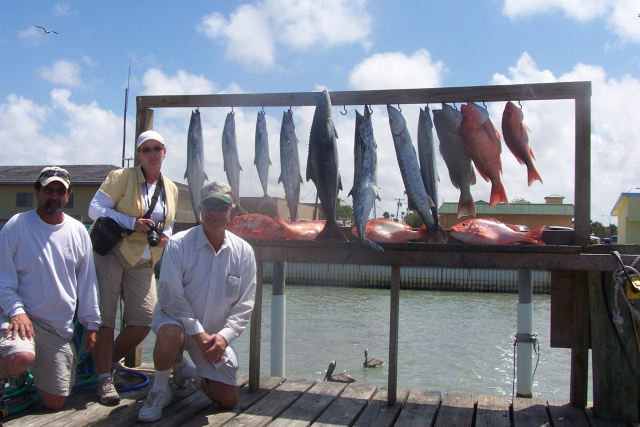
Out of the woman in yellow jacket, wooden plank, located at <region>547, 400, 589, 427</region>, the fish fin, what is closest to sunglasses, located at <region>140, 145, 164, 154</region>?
the woman in yellow jacket

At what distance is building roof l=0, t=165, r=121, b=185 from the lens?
1128 inches

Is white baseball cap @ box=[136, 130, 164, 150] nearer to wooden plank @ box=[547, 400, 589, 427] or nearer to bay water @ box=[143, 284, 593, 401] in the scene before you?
wooden plank @ box=[547, 400, 589, 427]

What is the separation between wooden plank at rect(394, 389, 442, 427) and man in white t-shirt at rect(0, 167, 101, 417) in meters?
2.05

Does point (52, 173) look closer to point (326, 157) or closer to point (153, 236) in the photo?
point (153, 236)

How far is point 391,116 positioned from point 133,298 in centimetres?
230

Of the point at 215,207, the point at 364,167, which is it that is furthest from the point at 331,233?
the point at 215,207

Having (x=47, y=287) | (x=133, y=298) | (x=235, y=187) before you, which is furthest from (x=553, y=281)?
(x=47, y=287)

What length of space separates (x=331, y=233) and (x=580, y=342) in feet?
6.01

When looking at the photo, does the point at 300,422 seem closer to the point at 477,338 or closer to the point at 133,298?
the point at 133,298

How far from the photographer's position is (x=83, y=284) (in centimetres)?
348

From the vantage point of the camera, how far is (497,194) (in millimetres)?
4016

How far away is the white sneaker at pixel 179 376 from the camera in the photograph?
386cm

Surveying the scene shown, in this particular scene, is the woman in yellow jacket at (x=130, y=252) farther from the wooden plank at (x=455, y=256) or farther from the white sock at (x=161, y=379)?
the wooden plank at (x=455, y=256)

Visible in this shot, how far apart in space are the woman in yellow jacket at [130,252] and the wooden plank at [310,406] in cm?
114
